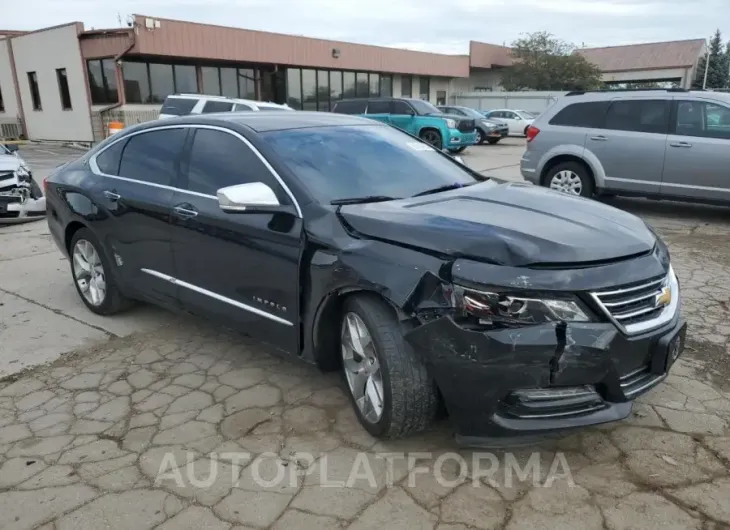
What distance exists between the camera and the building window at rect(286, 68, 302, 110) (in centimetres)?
2777

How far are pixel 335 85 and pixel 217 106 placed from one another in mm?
17109

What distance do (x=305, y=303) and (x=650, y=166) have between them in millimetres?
6898

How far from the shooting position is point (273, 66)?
86.8 ft

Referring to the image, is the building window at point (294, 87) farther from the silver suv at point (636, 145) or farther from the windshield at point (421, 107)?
the silver suv at point (636, 145)

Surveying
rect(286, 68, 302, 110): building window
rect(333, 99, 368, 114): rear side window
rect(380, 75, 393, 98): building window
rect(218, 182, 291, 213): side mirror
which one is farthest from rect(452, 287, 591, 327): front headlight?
rect(380, 75, 393, 98): building window

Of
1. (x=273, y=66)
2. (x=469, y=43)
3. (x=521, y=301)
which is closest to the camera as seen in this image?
(x=521, y=301)

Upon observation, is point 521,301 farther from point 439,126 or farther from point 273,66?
point 273,66

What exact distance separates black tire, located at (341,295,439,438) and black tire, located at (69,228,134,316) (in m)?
2.68

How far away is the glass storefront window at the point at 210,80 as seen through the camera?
80.6ft

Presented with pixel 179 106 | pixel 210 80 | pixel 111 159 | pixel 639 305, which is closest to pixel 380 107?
pixel 179 106

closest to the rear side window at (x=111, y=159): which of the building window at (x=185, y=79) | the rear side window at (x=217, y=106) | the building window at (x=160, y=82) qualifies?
the rear side window at (x=217, y=106)

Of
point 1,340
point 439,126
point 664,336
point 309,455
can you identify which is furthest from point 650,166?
point 439,126

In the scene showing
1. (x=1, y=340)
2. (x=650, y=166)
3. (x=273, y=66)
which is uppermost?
(x=273, y=66)

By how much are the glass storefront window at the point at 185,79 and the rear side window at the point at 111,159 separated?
20.6 m
